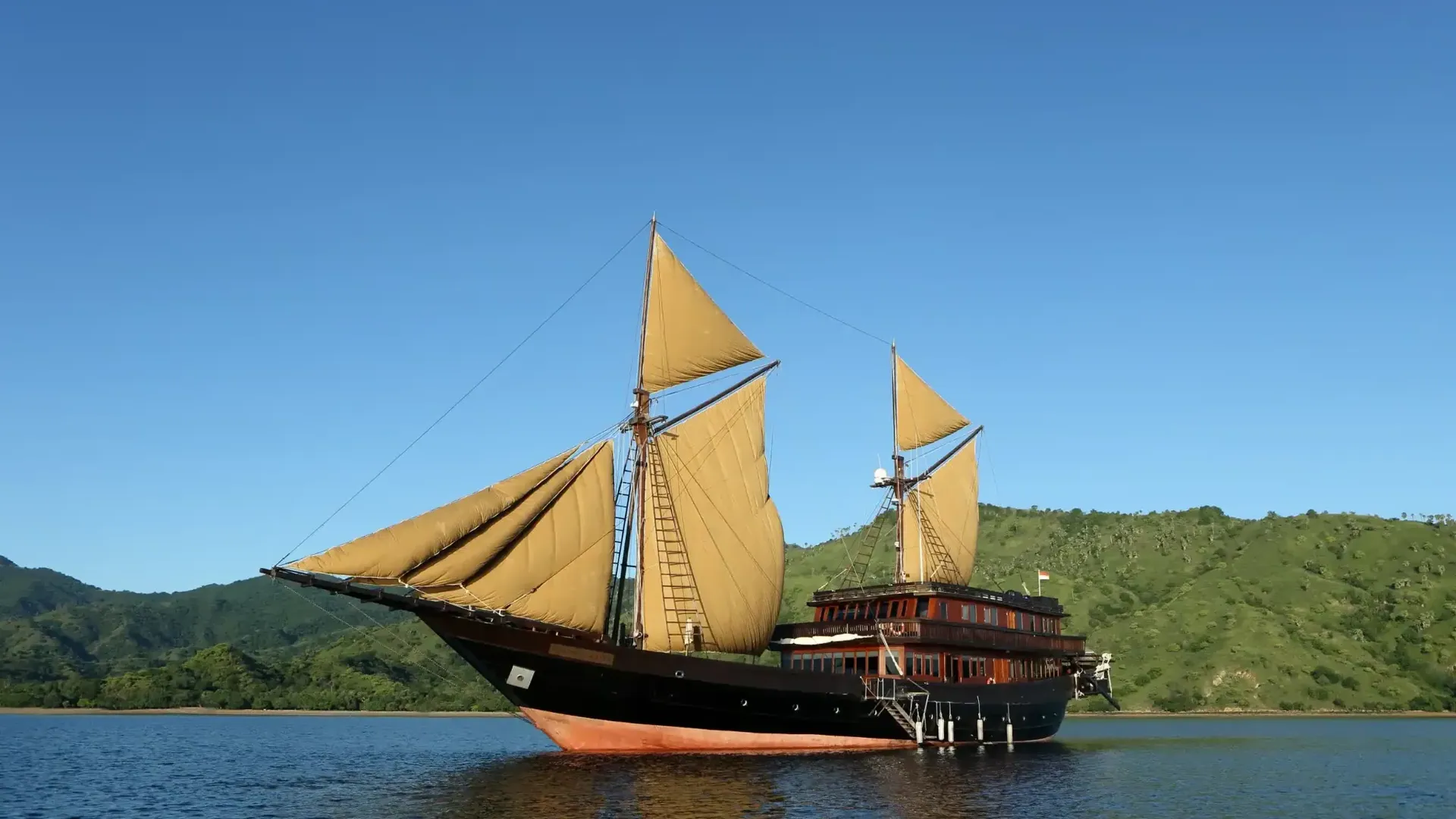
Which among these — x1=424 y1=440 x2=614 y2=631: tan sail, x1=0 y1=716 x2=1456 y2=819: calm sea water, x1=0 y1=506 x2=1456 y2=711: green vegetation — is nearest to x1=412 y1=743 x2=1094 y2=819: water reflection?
x1=0 y1=716 x2=1456 y2=819: calm sea water

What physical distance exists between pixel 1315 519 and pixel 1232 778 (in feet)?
448

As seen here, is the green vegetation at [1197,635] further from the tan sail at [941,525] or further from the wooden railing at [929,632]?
the wooden railing at [929,632]

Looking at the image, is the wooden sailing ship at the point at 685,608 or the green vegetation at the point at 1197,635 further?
the green vegetation at the point at 1197,635

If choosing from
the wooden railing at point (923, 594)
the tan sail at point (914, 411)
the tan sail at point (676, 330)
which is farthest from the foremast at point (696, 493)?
the tan sail at point (914, 411)

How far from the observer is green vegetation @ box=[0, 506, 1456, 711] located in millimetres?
126188

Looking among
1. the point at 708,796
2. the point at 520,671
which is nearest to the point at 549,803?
the point at 708,796

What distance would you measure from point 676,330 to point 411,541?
1963 centimetres

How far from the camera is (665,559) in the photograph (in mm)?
54688

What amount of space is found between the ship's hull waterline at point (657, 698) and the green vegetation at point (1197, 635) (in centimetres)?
5910

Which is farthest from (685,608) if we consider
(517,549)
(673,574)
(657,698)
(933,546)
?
(933,546)

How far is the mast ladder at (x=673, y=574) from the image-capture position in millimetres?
54156

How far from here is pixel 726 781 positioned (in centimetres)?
4131

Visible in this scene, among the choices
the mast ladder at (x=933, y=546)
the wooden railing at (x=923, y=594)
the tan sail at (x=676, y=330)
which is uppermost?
the tan sail at (x=676, y=330)

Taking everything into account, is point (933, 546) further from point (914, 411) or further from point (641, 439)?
point (641, 439)
